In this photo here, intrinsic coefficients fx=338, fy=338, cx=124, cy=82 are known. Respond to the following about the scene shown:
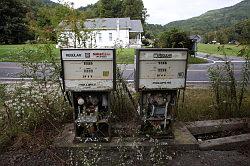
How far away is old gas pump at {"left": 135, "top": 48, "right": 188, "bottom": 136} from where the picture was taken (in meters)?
5.30

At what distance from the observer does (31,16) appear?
7188 millimetres

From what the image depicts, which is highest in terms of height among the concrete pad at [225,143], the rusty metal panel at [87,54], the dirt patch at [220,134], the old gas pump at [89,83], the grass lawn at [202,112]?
the rusty metal panel at [87,54]

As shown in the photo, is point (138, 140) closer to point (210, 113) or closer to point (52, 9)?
point (210, 113)

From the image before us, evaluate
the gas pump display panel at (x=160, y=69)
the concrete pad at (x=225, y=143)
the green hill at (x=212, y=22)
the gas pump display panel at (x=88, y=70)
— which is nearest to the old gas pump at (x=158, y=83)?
the gas pump display panel at (x=160, y=69)

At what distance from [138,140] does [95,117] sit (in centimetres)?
78

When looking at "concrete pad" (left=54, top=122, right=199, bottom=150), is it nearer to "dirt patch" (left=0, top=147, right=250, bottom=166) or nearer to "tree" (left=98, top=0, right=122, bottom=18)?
"dirt patch" (left=0, top=147, right=250, bottom=166)

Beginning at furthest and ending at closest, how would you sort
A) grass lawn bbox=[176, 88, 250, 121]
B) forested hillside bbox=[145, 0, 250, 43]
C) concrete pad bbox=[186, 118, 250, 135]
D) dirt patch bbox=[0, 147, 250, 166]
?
forested hillside bbox=[145, 0, 250, 43], grass lawn bbox=[176, 88, 250, 121], concrete pad bbox=[186, 118, 250, 135], dirt patch bbox=[0, 147, 250, 166]

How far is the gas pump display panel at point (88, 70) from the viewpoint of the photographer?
5.19 meters

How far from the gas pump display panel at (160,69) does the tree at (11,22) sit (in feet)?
139

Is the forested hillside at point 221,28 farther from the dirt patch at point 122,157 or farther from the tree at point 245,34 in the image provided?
the dirt patch at point 122,157

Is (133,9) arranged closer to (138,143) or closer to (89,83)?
(89,83)

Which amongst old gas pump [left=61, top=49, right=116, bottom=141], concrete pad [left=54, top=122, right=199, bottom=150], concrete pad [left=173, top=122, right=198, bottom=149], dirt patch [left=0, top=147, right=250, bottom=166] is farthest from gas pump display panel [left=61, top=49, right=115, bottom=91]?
concrete pad [left=173, top=122, right=198, bottom=149]

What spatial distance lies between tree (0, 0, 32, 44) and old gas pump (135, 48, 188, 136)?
4236cm

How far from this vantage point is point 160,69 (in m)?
5.39
